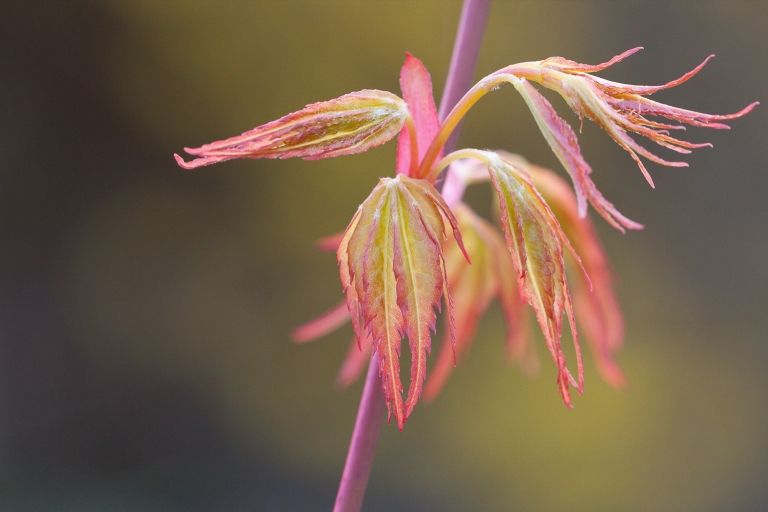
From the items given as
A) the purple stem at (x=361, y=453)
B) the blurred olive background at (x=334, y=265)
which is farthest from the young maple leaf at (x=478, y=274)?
the blurred olive background at (x=334, y=265)

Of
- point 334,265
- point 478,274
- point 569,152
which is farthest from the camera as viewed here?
point 334,265

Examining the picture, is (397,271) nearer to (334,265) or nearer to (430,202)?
(430,202)

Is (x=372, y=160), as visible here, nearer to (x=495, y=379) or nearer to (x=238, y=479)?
(x=495, y=379)

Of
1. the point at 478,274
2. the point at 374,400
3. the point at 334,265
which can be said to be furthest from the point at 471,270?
the point at 334,265

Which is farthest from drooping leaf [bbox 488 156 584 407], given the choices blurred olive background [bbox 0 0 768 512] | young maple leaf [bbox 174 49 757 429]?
blurred olive background [bbox 0 0 768 512]

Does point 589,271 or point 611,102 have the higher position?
point 611,102

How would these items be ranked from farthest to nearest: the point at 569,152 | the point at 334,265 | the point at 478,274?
the point at 334,265 < the point at 478,274 < the point at 569,152

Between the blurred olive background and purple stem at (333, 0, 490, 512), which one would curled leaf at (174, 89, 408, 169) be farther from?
the blurred olive background
